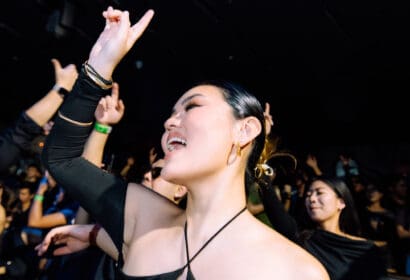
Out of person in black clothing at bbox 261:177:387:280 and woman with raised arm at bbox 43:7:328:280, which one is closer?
woman with raised arm at bbox 43:7:328:280

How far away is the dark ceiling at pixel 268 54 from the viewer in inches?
160

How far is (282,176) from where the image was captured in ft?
16.6

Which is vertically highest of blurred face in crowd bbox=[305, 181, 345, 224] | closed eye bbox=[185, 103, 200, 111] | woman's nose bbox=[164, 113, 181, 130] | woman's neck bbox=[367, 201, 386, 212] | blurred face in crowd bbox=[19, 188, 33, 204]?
closed eye bbox=[185, 103, 200, 111]

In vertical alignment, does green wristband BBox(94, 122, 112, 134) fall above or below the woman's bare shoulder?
below

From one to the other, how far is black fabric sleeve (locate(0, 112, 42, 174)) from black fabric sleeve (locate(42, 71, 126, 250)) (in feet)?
1.91

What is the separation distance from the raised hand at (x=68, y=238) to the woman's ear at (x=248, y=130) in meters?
0.88

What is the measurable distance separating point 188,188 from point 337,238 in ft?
5.66

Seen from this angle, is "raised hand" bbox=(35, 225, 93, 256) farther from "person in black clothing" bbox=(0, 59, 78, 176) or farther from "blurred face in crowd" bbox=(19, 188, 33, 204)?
"blurred face in crowd" bbox=(19, 188, 33, 204)

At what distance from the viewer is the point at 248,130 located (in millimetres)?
1127

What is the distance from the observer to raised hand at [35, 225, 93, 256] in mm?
1625

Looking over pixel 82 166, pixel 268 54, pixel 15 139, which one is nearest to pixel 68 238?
pixel 15 139

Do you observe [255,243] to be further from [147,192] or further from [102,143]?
[102,143]

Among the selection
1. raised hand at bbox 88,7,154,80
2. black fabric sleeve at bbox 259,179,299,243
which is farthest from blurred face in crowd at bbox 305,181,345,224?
raised hand at bbox 88,7,154,80

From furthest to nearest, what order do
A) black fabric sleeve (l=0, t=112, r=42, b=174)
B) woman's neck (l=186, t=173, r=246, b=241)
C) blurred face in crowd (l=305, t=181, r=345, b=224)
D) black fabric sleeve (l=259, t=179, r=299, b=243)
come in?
blurred face in crowd (l=305, t=181, r=345, b=224), black fabric sleeve (l=259, t=179, r=299, b=243), black fabric sleeve (l=0, t=112, r=42, b=174), woman's neck (l=186, t=173, r=246, b=241)
